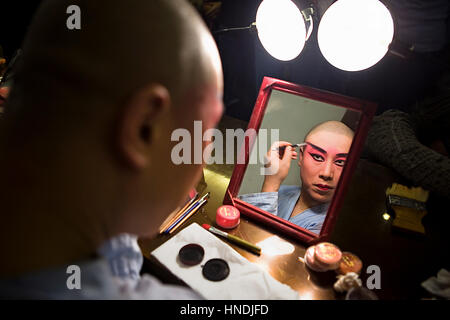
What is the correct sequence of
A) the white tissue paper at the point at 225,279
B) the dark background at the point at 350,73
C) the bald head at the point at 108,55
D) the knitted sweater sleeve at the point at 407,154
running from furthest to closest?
the dark background at the point at 350,73 → the knitted sweater sleeve at the point at 407,154 → the white tissue paper at the point at 225,279 → the bald head at the point at 108,55

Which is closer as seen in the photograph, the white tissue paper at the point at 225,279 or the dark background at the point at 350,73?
the white tissue paper at the point at 225,279

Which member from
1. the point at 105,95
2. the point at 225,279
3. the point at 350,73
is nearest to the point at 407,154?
the point at 350,73

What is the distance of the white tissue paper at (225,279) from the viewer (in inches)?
31.6

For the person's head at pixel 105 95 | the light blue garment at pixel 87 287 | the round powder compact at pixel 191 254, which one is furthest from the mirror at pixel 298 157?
the person's head at pixel 105 95

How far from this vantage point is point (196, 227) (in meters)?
0.98

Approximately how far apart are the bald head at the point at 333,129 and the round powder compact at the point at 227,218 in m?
0.35

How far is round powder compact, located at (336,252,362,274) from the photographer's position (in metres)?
0.87

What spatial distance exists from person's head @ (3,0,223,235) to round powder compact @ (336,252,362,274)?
657mm

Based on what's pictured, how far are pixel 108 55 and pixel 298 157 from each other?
738 mm

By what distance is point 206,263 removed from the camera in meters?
0.87

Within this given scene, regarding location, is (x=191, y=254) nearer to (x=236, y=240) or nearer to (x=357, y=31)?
(x=236, y=240)

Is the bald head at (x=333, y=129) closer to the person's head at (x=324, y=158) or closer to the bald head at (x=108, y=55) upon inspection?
the person's head at (x=324, y=158)

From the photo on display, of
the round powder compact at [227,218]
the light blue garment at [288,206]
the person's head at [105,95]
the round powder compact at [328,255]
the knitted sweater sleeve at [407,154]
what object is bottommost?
the round powder compact at [328,255]

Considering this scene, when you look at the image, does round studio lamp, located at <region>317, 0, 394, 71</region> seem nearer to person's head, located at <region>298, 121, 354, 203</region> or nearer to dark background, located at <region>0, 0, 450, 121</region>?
person's head, located at <region>298, 121, 354, 203</region>
